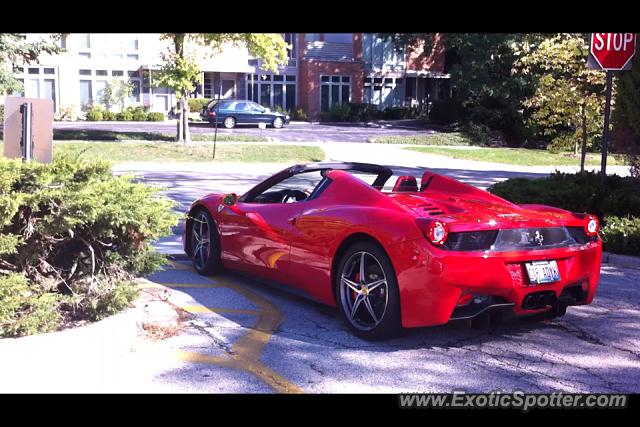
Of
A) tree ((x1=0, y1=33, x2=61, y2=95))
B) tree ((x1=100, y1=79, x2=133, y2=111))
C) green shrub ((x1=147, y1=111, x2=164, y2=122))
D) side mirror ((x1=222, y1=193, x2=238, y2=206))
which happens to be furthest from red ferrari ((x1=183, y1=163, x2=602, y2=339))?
tree ((x1=100, y1=79, x2=133, y2=111))

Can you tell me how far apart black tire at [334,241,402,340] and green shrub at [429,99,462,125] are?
126ft

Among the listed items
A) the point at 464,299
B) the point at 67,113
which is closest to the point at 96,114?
the point at 67,113

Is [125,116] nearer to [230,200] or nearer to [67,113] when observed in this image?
[67,113]

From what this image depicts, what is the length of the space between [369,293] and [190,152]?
811 inches

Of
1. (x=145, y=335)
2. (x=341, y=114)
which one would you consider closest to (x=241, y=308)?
(x=145, y=335)

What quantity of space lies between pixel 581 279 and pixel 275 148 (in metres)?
22.6

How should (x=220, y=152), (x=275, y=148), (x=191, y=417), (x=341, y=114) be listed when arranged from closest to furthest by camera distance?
1. (x=191, y=417)
2. (x=220, y=152)
3. (x=275, y=148)
4. (x=341, y=114)

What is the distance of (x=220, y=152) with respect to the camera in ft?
83.7

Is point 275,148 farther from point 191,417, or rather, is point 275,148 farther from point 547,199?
point 191,417

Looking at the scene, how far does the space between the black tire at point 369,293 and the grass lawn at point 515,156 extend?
22787mm

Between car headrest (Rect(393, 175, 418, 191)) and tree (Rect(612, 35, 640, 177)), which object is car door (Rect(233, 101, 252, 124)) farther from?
car headrest (Rect(393, 175, 418, 191))

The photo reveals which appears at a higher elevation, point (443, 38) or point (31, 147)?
point (443, 38)

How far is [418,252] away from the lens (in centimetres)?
483

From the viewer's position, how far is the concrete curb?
8312 millimetres
